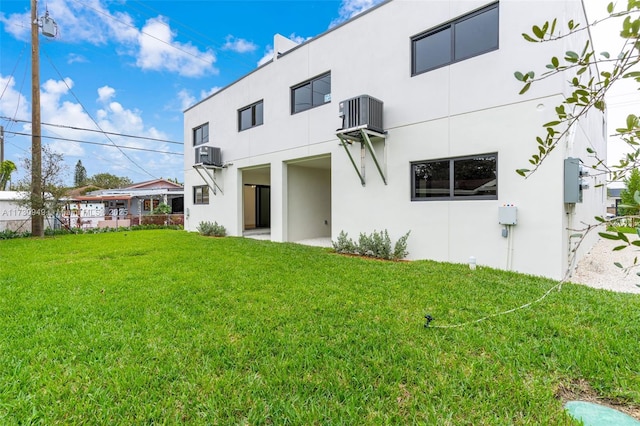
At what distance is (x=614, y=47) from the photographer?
1.54m

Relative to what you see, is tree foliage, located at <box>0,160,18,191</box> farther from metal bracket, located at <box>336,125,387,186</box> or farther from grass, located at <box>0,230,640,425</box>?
metal bracket, located at <box>336,125,387,186</box>

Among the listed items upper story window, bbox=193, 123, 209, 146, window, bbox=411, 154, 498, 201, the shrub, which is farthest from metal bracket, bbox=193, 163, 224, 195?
window, bbox=411, 154, 498, 201

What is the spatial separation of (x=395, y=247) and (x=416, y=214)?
865 millimetres

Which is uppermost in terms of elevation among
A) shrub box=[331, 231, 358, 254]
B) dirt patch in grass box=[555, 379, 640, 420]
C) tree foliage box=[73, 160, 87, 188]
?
tree foliage box=[73, 160, 87, 188]

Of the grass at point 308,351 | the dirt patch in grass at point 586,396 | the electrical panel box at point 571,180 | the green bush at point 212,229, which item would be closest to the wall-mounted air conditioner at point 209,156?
the green bush at point 212,229

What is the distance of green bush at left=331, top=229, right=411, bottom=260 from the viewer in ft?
22.2

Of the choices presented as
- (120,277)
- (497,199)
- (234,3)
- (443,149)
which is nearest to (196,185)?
(234,3)

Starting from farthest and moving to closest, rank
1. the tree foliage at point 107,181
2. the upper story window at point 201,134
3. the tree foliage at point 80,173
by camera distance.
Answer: the tree foliage at point 80,173 < the tree foliage at point 107,181 < the upper story window at point 201,134

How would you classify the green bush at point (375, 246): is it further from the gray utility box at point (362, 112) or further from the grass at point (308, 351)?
the gray utility box at point (362, 112)

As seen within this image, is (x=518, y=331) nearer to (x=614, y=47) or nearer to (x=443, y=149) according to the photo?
(x=614, y=47)

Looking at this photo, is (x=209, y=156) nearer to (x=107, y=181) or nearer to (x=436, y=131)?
(x=436, y=131)

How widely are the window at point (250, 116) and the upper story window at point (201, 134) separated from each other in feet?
8.61

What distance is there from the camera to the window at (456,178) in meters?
5.73

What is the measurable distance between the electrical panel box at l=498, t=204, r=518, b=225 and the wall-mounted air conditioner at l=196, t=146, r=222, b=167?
32.3 ft
